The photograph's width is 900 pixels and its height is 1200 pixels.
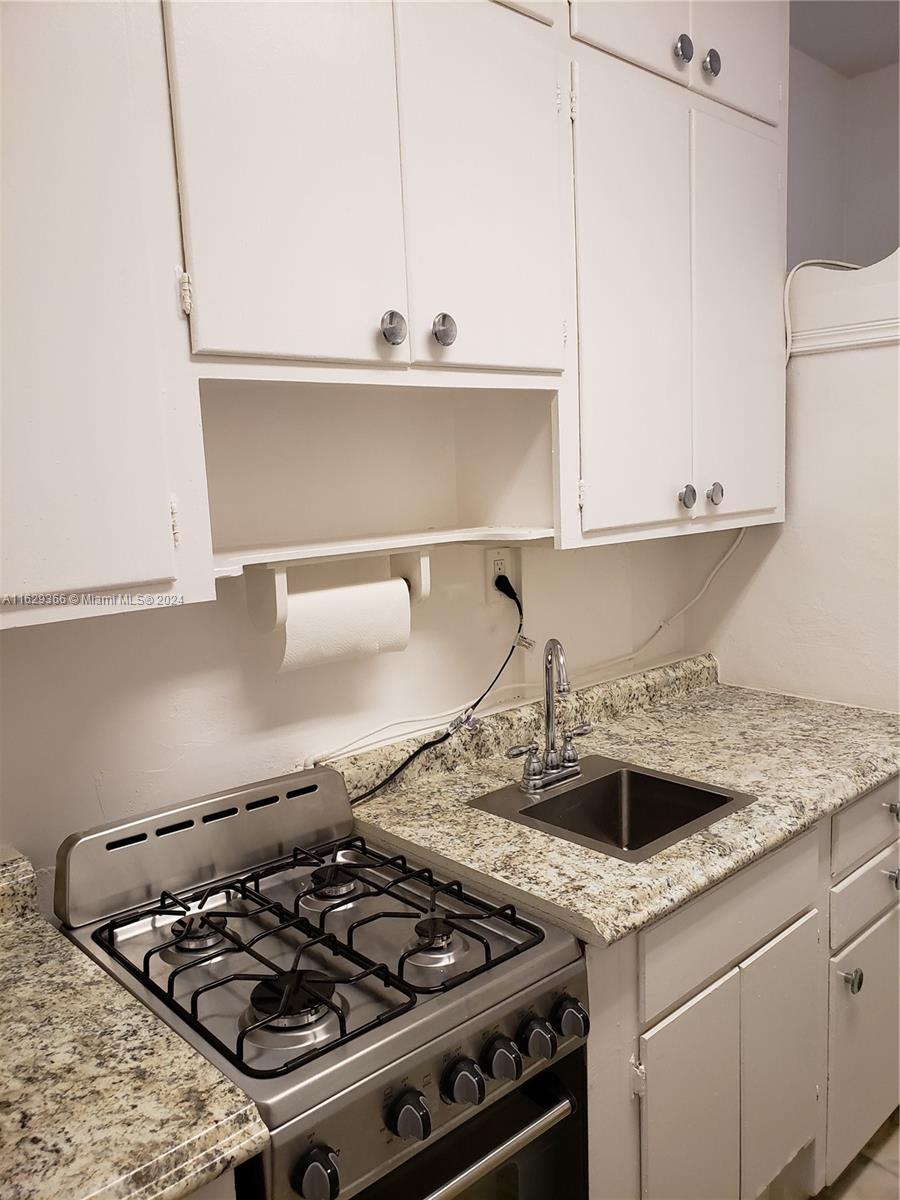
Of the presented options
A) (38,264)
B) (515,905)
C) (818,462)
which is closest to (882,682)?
(818,462)

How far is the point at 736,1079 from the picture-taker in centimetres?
153

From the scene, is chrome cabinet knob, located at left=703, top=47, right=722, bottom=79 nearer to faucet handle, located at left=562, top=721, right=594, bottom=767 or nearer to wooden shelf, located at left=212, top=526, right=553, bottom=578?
wooden shelf, located at left=212, top=526, right=553, bottom=578

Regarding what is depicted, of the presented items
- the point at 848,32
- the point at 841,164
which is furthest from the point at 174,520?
the point at 841,164

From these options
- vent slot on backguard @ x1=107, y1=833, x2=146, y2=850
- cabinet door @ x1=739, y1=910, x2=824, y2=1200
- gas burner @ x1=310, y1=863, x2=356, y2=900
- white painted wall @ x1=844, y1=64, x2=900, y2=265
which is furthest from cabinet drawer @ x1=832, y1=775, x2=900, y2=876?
white painted wall @ x1=844, y1=64, x2=900, y2=265

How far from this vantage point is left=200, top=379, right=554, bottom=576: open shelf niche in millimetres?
1538

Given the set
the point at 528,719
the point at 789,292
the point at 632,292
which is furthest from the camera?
the point at 789,292

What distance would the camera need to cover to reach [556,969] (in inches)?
47.3

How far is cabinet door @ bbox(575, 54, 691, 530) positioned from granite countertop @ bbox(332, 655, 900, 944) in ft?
1.67

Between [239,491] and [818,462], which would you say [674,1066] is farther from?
[818,462]

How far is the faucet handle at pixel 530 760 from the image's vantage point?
1.74 m

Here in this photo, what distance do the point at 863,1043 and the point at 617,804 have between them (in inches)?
28.0

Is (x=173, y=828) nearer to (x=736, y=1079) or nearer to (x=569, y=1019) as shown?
(x=569, y=1019)

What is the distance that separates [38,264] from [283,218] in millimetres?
343

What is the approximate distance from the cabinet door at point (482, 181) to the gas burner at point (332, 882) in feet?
2.69
